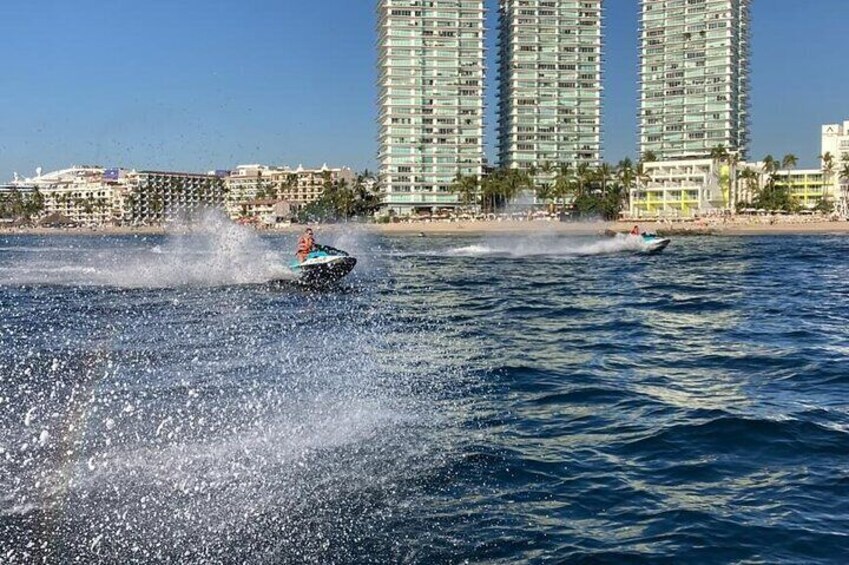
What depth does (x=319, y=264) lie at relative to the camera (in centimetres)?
3772

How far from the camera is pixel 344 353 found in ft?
61.2

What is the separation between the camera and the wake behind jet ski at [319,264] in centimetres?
3778

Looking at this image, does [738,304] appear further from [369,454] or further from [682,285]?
[369,454]

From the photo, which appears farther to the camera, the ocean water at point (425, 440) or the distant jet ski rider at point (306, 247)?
the distant jet ski rider at point (306, 247)

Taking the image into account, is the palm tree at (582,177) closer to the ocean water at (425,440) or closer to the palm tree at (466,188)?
the palm tree at (466,188)

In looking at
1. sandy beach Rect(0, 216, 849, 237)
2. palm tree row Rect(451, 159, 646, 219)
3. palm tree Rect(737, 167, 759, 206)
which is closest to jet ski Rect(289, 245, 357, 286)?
sandy beach Rect(0, 216, 849, 237)

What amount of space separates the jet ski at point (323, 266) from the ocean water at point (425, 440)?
38.0ft

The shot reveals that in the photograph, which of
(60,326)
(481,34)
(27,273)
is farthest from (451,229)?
(60,326)

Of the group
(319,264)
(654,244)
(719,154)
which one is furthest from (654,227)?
(319,264)

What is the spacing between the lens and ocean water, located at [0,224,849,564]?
8016 millimetres

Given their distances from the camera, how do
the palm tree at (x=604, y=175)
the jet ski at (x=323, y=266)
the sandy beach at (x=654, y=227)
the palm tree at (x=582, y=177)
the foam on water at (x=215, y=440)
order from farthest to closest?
the palm tree at (x=604, y=175), the palm tree at (x=582, y=177), the sandy beach at (x=654, y=227), the jet ski at (x=323, y=266), the foam on water at (x=215, y=440)

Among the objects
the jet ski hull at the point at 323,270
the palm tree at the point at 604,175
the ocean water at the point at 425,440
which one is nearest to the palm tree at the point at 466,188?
the palm tree at the point at 604,175

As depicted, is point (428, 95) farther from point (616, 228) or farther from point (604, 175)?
point (616, 228)

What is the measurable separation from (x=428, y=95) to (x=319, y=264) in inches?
6486
